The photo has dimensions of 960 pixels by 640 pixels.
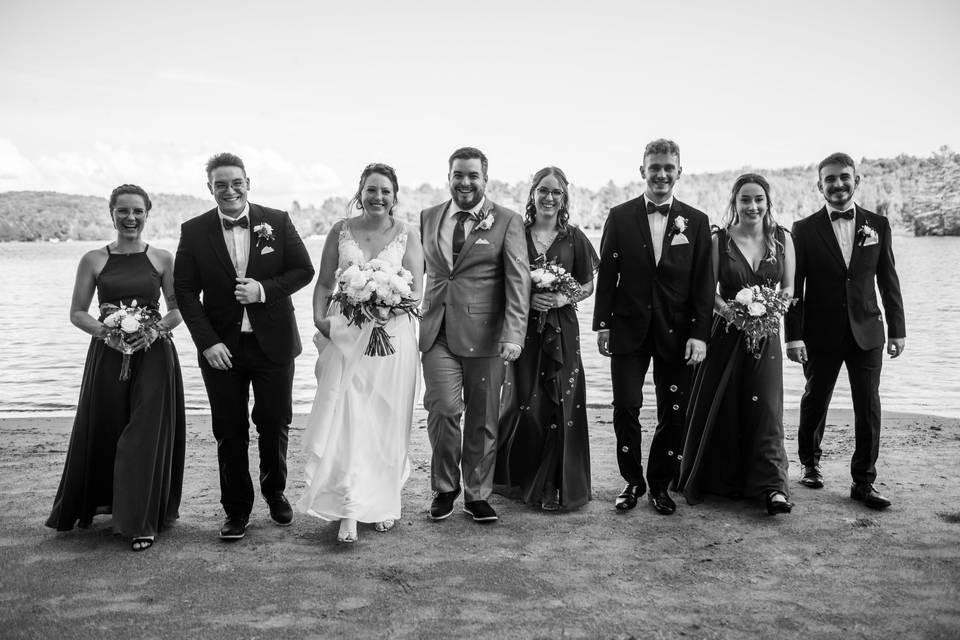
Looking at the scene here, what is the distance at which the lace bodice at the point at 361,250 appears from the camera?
17.0ft

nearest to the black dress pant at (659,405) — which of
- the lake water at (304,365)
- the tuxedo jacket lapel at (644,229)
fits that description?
the tuxedo jacket lapel at (644,229)

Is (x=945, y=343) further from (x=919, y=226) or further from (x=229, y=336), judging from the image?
(x=919, y=226)

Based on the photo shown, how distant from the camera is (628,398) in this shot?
18.2ft

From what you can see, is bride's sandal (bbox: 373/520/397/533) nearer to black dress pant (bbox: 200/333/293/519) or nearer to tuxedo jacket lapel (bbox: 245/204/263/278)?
black dress pant (bbox: 200/333/293/519)

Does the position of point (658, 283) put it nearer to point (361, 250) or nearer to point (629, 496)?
point (629, 496)

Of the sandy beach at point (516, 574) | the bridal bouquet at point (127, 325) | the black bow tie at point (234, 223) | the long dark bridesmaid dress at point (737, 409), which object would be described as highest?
the black bow tie at point (234, 223)

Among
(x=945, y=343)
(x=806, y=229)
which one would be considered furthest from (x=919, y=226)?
(x=806, y=229)

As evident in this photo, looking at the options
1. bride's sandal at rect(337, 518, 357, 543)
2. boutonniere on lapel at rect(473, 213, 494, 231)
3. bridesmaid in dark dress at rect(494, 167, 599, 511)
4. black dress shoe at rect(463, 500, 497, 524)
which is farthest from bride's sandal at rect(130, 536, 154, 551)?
boutonniere on lapel at rect(473, 213, 494, 231)

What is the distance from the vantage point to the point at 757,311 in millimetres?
5324

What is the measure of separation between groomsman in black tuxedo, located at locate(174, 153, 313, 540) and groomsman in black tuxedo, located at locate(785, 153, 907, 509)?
3.84 meters

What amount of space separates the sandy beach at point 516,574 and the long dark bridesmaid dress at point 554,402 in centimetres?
26

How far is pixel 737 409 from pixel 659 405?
0.60m

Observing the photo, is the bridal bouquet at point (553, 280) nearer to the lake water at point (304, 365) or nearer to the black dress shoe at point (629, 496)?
the black dress shoe at point (629, 496)

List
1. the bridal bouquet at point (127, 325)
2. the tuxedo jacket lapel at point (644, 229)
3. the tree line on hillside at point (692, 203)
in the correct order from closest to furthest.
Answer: the bridal bouquet at point (127, 325)
the tuxedo jacket lapel at point (644, 229)
the tree line on hillside at point (692, 203)
